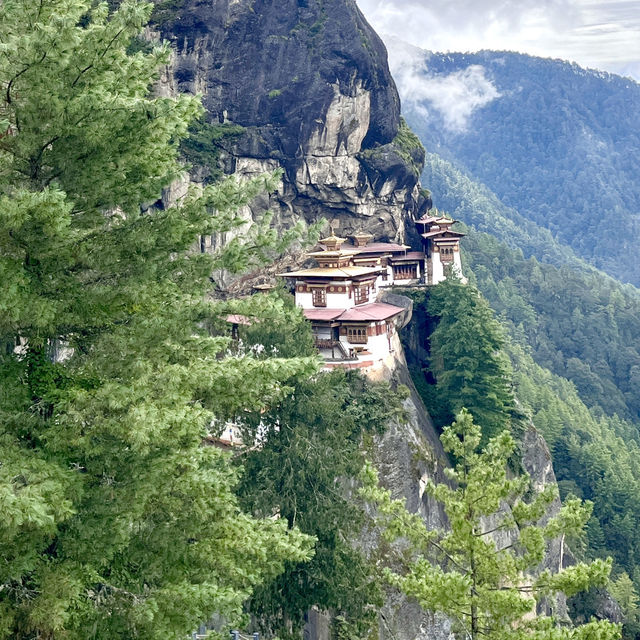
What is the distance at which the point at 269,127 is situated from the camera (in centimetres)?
4166

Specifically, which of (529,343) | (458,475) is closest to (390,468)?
(458,475)

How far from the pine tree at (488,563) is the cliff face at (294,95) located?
28.9 m

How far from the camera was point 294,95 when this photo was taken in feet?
138

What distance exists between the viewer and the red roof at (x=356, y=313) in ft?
110

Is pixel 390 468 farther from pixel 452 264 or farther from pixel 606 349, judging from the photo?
pixel 606 349

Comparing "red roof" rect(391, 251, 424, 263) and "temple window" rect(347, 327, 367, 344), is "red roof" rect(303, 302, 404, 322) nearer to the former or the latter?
"temple window" rect(347, 327, 367, 344)

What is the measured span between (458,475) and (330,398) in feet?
28.9

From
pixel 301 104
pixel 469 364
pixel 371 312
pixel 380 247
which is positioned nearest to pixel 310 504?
pixel 371 312

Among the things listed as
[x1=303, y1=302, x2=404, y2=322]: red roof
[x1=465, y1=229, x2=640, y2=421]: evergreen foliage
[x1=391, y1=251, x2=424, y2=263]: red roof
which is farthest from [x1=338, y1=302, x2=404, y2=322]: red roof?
[x1=465, y1=229, x2=640, y2=421]: evergreen foliage

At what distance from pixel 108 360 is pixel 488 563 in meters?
6.75

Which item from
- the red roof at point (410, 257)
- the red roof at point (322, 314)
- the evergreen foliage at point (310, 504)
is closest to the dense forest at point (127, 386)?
the evergreen foliage at point (310, 504)

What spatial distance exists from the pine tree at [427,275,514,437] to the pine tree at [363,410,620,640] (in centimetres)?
2422

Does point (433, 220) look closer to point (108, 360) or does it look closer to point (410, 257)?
point (410, 257)

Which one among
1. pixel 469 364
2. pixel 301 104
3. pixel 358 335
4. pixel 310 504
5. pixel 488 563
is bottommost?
pixel 469 364
